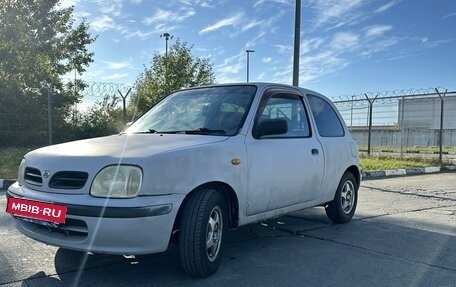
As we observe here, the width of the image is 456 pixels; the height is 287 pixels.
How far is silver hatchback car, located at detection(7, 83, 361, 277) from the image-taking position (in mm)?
3301

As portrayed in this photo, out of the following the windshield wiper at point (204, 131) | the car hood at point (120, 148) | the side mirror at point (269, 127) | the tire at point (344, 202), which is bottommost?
the tire at point (344, 202)

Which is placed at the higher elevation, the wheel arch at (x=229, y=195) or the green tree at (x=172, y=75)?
the green tree at (x=172, y=75)

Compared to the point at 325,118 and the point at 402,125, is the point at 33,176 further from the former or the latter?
the point at 402,125

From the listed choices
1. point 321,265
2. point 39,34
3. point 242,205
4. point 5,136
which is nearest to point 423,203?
point 321,265

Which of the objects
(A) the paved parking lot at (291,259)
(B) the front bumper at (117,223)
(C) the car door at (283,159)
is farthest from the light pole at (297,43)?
(B) the front bumper at (117,223)

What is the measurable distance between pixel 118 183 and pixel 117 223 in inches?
11.8

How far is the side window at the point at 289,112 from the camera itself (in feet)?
15.3

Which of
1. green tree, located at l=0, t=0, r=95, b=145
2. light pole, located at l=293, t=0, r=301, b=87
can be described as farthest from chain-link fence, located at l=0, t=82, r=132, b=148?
light pole, located at l=293, t=0, r=301, b=87

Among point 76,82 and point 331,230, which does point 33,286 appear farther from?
point 76,82

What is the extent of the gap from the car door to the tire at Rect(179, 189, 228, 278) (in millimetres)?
513

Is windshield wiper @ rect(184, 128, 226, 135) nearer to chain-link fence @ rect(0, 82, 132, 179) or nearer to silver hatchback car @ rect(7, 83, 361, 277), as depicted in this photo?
silver hatchback car @ rect(7, 83, 361, 277)

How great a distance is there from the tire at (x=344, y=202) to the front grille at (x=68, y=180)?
3424 mm

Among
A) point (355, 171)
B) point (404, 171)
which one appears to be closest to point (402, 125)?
point (404, 171)

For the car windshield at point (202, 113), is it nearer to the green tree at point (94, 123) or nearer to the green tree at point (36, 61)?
the green tree at point (36, 61)
